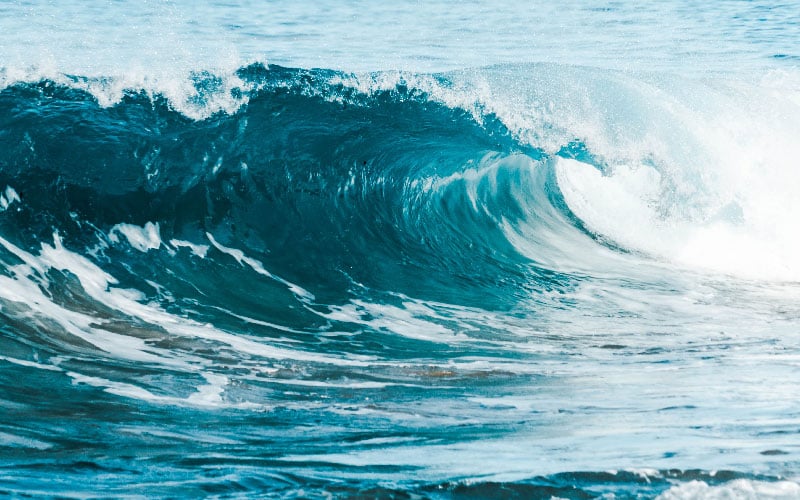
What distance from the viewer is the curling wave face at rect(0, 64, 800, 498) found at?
3385 millimetres

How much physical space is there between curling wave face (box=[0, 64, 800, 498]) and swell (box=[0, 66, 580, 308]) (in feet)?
0.09

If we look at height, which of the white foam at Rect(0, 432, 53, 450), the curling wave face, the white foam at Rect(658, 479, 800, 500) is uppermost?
the curling wave face

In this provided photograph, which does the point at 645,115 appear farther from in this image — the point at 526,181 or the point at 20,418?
the point at 20,418

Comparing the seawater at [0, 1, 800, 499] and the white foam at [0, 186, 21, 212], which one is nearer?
the seawater at [0, 1, 800, 499]

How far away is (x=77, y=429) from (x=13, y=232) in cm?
300

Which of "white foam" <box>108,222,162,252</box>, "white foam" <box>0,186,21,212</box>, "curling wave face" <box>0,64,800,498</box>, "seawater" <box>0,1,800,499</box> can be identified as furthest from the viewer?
"white foam" <box>108,222,162,252</box>

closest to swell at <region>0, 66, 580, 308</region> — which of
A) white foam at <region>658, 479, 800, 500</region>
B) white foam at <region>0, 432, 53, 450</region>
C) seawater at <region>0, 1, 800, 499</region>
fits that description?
seawater at <region>0, 1, 800, 499</region>

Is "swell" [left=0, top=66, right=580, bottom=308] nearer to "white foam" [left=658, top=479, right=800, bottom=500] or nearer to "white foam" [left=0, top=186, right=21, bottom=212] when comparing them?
"white foam" [left=0, top=186, right=21, bottom=212]

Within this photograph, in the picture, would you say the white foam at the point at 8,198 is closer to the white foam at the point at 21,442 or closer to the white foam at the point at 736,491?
the white foam at the point at 21,442

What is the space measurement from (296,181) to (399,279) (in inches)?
57.3

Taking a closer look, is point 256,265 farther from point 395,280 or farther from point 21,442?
point 21,442

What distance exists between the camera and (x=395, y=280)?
7027 millimetres

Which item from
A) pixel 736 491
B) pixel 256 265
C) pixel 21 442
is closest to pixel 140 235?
pixel 256 265

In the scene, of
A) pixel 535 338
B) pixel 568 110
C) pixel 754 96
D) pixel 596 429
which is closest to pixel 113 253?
pixel 535 338
